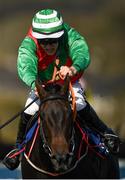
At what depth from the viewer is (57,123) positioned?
6.23 m

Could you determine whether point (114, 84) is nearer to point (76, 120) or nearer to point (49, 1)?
point (49, 1)

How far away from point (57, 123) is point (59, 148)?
210 millimetres

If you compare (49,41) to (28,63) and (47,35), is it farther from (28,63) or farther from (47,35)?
(28,63)

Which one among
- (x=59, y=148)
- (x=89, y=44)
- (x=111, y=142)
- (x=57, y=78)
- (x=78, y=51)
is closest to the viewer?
(x=59, y=148)

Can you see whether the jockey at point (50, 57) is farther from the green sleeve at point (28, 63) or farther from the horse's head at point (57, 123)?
the horse's head at point (57, 123)

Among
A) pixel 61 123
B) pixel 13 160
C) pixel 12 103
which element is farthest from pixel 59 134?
pixel 12 103

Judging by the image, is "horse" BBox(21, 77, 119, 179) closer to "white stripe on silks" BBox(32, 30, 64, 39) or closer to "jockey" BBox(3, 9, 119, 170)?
"jockey" BBox(3, 9, 119, 170)

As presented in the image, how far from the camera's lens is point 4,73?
462 inches

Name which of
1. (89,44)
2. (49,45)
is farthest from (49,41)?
(89,44)

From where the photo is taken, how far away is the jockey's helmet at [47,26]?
6961 millimetres

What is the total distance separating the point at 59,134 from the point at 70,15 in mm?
5730

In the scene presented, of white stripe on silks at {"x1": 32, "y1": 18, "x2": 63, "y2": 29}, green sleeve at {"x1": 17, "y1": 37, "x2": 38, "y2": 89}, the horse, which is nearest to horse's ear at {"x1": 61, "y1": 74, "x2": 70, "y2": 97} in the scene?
the horse

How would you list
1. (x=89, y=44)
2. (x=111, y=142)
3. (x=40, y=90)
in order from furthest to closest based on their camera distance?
(x=89, y=44), (x=111, y=142), (x=40, y=90)

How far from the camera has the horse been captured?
20.4 feet
